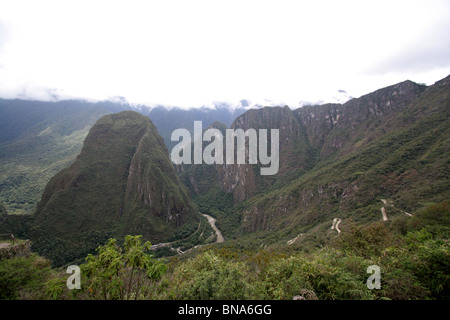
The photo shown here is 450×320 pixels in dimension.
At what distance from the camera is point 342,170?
6262 cm

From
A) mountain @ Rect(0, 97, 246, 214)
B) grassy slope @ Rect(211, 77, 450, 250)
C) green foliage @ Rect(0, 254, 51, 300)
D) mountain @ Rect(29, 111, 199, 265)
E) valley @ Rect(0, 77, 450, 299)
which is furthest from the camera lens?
mountain @ Rect(0, 97, 246, 214)

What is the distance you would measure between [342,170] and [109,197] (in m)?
88.6

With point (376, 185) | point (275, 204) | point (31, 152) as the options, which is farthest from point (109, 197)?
point (31, 152)

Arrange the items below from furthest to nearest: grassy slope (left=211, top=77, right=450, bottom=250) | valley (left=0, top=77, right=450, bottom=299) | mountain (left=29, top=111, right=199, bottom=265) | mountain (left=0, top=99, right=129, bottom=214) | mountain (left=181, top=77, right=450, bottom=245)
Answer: mountain (left=0, top=99, right=129, bottom=214), mountain (left=29, top=111, right=199, bottom=265), mountain (left=181, top=77, right=450, bottom=245), grassy slope (left=211, top=77, right=450, bottom=250), valley (left=0, top=77, right=450, bottom=299)

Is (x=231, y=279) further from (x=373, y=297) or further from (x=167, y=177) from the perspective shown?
(x=167, y=177)

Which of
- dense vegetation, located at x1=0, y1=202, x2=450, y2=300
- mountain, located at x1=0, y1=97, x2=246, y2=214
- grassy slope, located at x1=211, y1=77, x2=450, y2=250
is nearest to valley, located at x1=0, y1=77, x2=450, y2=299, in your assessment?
dense vegetation, located at x1=0, y1=202, x2=450, y2=300

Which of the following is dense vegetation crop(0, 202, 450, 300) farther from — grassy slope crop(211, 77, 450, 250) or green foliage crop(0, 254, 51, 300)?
grassy slope crop(211, 77, 450, 250)

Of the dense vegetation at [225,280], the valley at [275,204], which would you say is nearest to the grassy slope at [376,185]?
the valley at [275,204]

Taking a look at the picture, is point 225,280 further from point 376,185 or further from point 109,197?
point 109,197

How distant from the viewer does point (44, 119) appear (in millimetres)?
198250

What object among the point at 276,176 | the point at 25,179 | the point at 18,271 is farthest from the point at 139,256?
the point at 25,179

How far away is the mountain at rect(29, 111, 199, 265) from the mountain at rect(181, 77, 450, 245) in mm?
32510

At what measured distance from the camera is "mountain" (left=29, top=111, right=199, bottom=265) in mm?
56406
